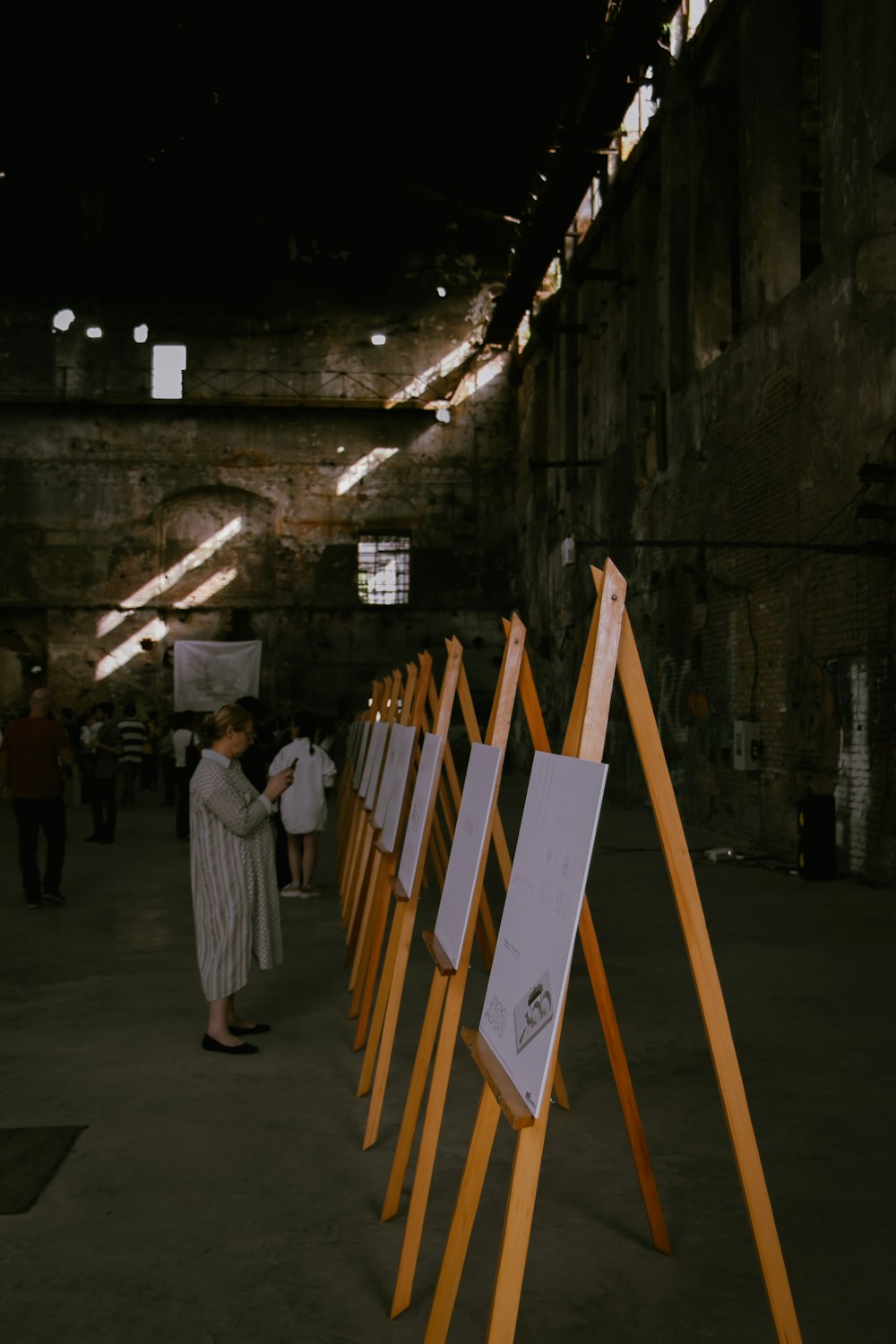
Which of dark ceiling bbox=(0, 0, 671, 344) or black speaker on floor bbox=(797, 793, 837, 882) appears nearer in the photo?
black speaker on floor bbox=(797, 793, 837, 882)

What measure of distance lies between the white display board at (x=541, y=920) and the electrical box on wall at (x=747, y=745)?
31.7ft

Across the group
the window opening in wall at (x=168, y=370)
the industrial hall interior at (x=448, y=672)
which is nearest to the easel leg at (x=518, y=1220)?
the industrial hall interior at (x=448, y=672)

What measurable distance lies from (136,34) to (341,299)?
7.49 meters

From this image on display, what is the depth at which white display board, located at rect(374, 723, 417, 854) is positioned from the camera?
5.24 m

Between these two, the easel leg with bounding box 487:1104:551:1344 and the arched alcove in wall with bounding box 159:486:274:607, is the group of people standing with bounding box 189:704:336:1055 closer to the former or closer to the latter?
the easel leg with bounding box 487:1104:551:1344

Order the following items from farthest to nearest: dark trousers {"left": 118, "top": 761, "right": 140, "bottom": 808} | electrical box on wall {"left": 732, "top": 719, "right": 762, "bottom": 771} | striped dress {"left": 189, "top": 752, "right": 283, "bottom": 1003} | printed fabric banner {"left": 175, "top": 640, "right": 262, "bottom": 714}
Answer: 1. printed fabric banner {"left": 175, "top": 640, "right": 262, "bottom": 714}
2. dark trousers {"left": 118, "top": 761, "right": 140, "bottom": 808}
3. electrical box on wall {"left": 732, "top": 719, "right": 762, "bottom": 771}
4. striped dress {"left": 189, "top": 752, "right": 283, "bottom": 1003}

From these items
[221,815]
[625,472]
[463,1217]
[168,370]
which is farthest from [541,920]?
[168,370]

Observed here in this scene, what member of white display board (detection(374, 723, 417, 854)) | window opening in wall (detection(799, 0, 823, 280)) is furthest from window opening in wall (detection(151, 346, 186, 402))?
white display board (detection(374, 723, 417, 854))

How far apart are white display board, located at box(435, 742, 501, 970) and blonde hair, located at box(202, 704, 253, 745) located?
198 centimetres

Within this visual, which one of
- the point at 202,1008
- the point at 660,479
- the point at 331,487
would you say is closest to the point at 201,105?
the point at 331,487

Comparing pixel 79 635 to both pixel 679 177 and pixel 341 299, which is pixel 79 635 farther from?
pixel 679 177

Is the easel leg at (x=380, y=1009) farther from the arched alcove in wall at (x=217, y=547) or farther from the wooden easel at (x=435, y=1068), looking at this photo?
the arched alcove in wall at (x=217, y=547)

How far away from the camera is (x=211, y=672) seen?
25.2 m

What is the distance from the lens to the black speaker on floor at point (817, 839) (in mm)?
9898
